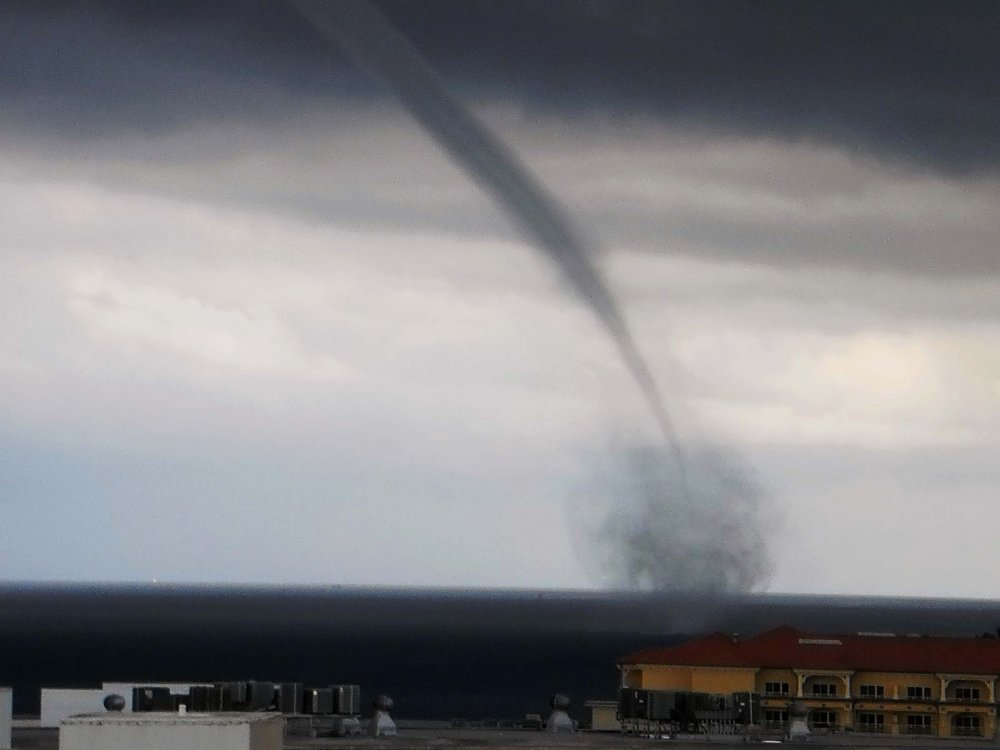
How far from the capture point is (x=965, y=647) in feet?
351

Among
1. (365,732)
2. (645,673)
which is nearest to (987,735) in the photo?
(645,673)

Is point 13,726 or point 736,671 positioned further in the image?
point 736,671

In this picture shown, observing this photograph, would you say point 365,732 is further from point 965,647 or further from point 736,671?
point 965,647

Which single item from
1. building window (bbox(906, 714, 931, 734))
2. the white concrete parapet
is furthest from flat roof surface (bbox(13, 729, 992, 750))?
the white concrete parapet

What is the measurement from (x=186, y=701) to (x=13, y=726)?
868 centimetres

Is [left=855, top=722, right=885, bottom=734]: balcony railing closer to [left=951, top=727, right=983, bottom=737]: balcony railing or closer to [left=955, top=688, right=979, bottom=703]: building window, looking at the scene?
[left=951, top=727, right=983, bottom=737]: balcony railing

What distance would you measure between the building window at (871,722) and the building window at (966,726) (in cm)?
328

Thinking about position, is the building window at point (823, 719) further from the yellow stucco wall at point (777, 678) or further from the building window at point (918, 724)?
the building window at point (918, 724)

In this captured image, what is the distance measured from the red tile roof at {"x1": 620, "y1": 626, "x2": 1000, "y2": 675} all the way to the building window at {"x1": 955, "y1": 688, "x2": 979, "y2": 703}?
2.91 ft

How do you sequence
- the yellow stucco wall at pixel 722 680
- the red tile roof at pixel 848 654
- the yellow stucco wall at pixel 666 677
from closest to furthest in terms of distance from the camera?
the red tile roof at pixel 848 654 → the yellow stucco wall at pixel 722 680 → the yellow stucco wall at pixel 666 677

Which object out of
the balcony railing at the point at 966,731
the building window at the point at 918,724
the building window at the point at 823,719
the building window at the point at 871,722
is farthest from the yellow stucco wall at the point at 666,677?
the balcony railing at the point at 966,731

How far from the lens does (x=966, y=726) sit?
10238 cm

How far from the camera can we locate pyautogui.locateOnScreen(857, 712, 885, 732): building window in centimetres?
10281

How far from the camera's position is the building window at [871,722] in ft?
337
